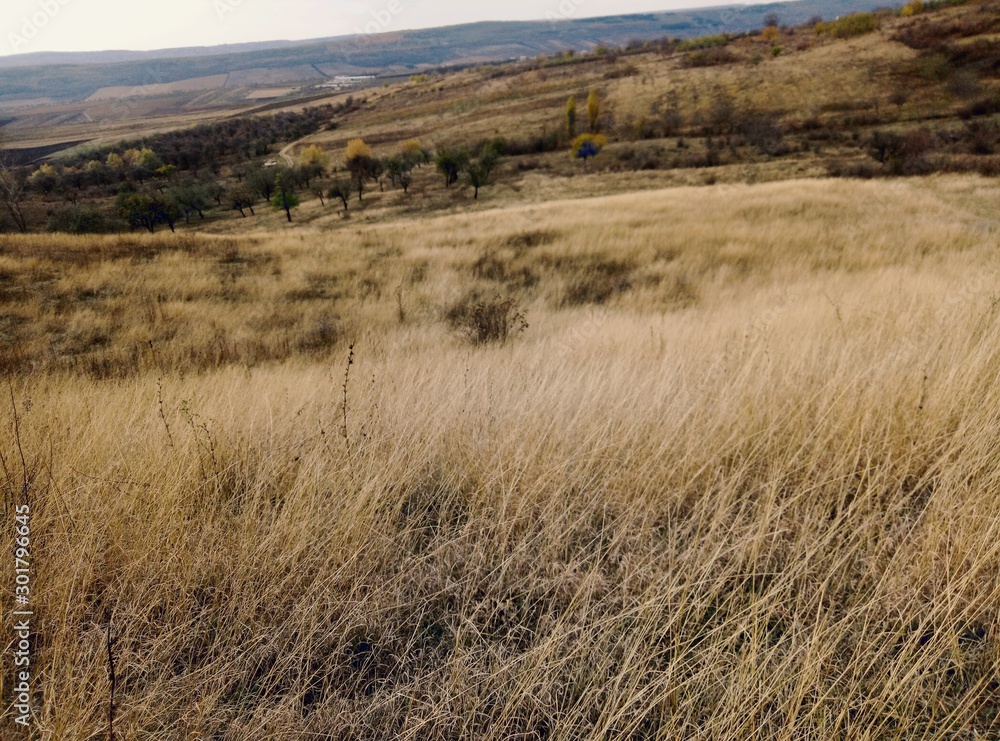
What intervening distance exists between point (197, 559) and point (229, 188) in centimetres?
7619

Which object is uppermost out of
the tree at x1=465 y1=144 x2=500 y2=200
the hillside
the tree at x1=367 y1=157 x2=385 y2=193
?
the tree at x1=367 y1=157 x2=385 y2=193

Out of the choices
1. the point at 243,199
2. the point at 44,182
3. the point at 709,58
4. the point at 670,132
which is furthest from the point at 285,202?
the point at 709,58

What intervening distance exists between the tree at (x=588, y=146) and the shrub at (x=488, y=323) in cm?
4822

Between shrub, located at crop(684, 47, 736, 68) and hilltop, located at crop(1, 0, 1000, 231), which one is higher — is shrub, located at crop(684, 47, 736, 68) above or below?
above

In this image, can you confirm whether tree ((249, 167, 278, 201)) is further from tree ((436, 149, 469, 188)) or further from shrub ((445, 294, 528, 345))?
shrub ((445, 294, 528, 345))

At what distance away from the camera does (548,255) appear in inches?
507

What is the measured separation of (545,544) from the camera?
6.45 feet

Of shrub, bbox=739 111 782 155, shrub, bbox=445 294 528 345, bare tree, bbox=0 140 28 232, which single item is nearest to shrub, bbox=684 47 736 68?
shrub, bbox=739 111 782 155

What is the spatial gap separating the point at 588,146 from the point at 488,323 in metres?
52.6

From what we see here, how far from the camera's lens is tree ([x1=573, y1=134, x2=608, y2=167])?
52.2 meters

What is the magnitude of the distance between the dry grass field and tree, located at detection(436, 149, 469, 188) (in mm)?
48150

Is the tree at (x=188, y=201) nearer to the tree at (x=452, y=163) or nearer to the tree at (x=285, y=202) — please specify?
the tree at (x=285, y=202)

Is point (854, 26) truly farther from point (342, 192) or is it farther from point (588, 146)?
point (342, 192)

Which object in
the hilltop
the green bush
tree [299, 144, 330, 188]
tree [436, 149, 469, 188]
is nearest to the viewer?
the hilltop
